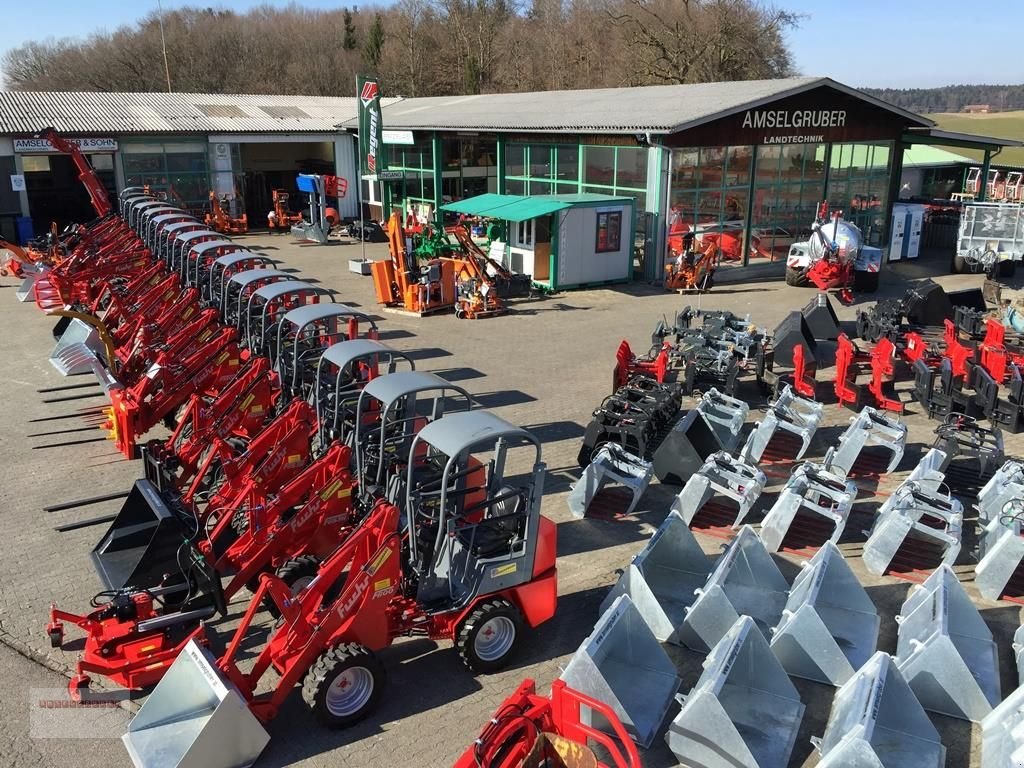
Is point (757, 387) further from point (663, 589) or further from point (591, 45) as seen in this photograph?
point (591, 45)

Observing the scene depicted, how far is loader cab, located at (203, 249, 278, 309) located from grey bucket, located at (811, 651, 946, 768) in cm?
1006

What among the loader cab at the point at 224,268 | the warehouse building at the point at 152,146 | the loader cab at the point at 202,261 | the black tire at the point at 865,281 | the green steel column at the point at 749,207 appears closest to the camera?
the loader cab at the point at 224,268

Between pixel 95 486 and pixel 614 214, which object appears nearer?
pixel 95 486

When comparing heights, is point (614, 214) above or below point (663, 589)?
above

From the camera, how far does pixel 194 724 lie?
15.7 feet

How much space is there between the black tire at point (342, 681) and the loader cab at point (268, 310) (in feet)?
17.1

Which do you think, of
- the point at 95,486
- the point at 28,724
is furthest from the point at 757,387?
the point at 28,724

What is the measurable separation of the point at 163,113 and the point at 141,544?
25612 mm

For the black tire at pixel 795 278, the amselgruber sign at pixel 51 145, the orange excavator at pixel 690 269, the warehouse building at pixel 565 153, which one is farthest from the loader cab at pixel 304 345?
the amselgruber sign at pixel 51 145

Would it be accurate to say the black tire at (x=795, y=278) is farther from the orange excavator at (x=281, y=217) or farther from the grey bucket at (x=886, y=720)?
the orange excavator at (x=281, y=217)

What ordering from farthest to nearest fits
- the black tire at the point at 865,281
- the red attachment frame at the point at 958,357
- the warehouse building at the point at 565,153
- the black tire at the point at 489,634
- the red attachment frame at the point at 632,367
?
the warehouse building at the point at 565,153, the black tire at the point at 865,281, the red attachment frame at the point at 958,357, the red attachment frame at the point at 632,367, the black tire at the point at 489,634

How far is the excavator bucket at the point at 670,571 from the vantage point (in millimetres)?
6227

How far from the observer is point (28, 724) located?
5281 millimetres

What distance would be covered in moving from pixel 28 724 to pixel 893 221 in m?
22.0
